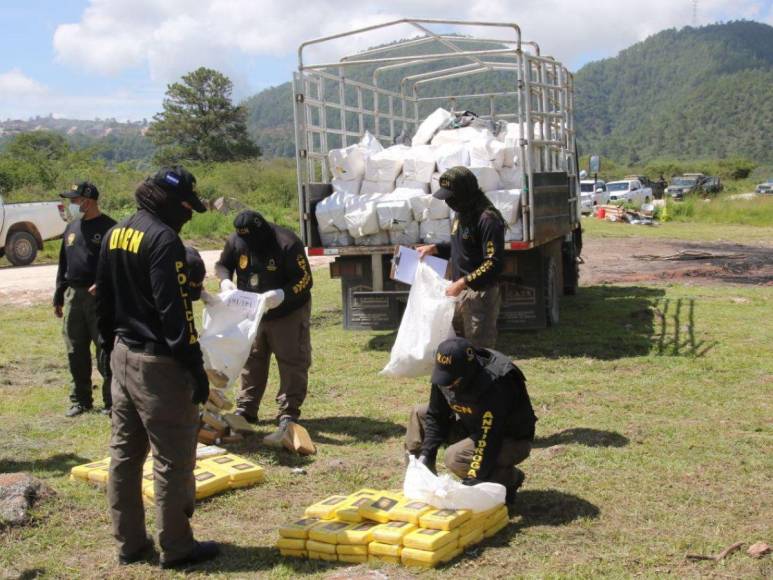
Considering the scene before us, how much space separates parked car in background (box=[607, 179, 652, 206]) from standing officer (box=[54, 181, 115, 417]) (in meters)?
36.0

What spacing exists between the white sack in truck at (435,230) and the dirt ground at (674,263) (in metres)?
7.18

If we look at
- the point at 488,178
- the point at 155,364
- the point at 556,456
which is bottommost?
the point at 556,456

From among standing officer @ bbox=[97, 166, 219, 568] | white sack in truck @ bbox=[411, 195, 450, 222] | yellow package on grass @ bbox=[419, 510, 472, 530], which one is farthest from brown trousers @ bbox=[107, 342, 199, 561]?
white sack in truck @ bbox=[411, 195, 450, 222]

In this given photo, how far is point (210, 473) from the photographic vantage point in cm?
541

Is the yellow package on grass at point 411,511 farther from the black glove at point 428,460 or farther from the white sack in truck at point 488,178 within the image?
the white sack in truck at point 488,178

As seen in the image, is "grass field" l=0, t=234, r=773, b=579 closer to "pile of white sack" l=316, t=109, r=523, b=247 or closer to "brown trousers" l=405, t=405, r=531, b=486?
"brown trousers" l=405, t=405, r=531, b=486

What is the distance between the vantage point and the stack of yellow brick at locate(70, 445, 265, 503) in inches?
207

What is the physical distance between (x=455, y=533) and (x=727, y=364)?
524 cm

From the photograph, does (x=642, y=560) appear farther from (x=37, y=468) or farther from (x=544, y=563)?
(x=37, y=468)

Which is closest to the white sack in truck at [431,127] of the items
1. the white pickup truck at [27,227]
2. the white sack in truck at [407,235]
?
the white sack in truck at [407,235]

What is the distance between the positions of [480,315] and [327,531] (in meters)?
2.34

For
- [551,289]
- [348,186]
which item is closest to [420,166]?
[348,186]

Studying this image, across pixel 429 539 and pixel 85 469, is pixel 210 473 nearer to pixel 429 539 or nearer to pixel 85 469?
pixel 85 469

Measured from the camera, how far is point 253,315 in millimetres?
6148
